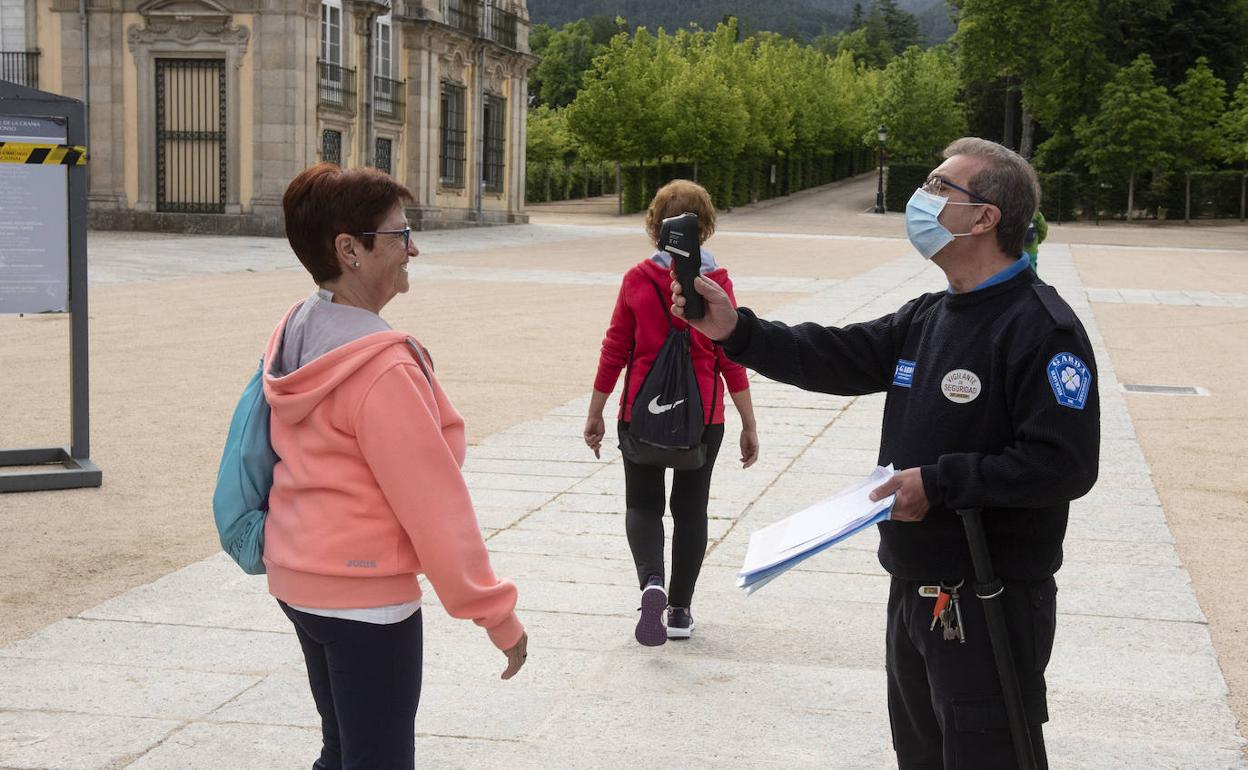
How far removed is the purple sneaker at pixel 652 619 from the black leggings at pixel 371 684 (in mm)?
2257

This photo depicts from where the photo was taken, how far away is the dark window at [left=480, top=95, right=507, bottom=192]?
159 feet

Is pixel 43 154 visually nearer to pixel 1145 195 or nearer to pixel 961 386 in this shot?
pixel 961 386

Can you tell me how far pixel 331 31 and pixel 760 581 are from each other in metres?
37.5

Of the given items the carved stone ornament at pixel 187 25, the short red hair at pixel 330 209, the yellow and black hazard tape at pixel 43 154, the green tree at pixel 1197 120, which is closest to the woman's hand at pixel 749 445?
the short red hair at pixel 330 209

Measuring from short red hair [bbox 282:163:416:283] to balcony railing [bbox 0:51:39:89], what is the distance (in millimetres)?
35876

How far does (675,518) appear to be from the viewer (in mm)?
5133

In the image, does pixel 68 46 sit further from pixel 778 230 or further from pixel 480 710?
pixel 480 710

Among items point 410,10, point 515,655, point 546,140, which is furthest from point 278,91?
Answer: point 546,140

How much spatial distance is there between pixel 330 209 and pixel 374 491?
525mm

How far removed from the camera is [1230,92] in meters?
69.4

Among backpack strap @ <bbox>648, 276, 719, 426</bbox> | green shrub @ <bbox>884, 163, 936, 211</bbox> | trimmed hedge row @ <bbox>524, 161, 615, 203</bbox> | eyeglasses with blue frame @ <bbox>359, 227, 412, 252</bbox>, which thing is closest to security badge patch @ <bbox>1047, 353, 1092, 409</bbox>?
eyeglasses with blue frame @ <bbox>359, 227, 412, 252</bbox>

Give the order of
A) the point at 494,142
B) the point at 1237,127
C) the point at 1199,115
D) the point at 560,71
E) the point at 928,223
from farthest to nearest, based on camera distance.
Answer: the point at 560,71
the point at 1199,115
the point at 1237,127
the point at 494,142
the point at 928,223

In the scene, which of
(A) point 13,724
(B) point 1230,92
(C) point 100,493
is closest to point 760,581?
(A) point 13,724

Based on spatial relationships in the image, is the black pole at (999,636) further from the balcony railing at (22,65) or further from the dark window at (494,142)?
the dark window at (494,142)
